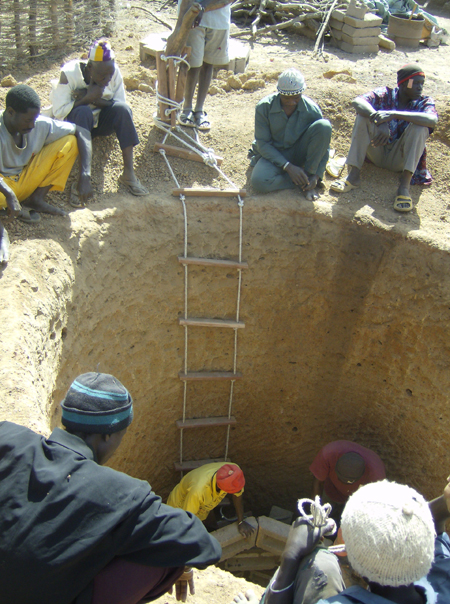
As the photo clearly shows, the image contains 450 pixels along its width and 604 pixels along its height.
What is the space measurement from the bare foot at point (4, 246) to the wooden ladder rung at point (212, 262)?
144 cm

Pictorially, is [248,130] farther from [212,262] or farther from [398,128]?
[212,262]

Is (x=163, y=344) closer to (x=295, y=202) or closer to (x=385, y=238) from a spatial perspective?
(x=295, y=202)

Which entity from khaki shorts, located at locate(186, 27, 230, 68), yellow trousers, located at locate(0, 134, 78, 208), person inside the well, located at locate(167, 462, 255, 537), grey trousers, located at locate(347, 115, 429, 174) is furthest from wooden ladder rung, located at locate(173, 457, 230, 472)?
khaki shorts, located at locate(186, 27, 230, 68)

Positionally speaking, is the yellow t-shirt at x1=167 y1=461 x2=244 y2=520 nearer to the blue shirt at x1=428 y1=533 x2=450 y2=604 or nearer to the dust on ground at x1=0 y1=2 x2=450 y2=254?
the dust on ground at x1=0 y1=2 x2=450 y2=254

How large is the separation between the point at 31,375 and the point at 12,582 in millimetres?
1274

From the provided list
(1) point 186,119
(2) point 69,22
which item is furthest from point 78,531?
(2) point 69,22

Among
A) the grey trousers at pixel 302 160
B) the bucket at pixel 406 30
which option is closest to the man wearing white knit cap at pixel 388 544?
the grey trousers at pixel 302 160

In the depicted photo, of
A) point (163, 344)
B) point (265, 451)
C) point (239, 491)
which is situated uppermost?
point (163, 344)

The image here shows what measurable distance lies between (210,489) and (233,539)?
0.58 meters

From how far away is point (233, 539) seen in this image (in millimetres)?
4332

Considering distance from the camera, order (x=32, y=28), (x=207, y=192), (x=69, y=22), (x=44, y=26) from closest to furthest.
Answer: (x=207, y=192) → (x=32, y=28) → (x=44, y=26) → (x=69, y=22)

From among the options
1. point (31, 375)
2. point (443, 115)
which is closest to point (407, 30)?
point (443, 115)

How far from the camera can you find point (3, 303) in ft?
9.68

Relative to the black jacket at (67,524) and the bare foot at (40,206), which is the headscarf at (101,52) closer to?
the bare foot at (40,206)
